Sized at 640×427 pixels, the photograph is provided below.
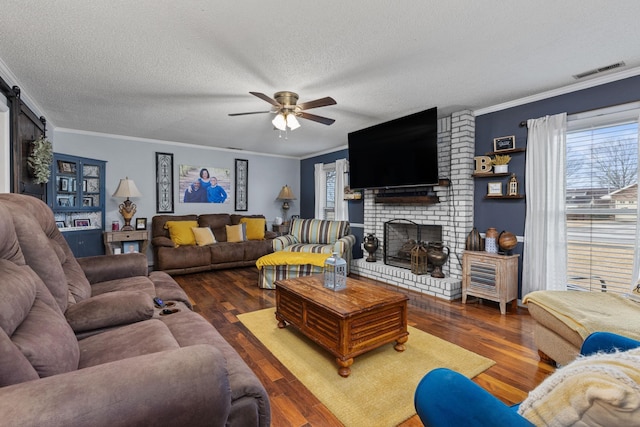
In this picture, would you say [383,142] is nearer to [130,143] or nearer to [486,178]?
[486,178]

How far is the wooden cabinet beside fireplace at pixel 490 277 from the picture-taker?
3137mm

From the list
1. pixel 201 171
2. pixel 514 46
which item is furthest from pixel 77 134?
pixel 514 46

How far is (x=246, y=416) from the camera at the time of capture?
1086 mm

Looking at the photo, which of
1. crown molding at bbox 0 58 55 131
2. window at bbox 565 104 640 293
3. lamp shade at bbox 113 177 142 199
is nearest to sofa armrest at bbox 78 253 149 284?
crown molding at bbox 0 58 55 131

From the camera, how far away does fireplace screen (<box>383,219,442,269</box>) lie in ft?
14.1

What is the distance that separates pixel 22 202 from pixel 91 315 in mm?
952

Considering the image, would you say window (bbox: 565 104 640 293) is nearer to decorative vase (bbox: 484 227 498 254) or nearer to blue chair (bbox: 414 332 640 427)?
decorative vase (bbox: 484 227 498 254)

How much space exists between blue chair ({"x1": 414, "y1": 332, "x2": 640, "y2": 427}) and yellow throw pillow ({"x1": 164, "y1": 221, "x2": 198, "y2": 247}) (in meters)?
4.81

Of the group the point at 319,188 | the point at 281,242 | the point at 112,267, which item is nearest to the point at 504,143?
the point at 281,242

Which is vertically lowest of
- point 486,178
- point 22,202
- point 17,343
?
point 17,343

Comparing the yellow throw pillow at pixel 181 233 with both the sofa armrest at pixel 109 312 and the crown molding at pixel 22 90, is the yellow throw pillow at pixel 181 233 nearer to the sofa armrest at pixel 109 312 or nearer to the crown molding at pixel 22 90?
the crown molding at pixel 22 90

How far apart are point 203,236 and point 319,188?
8.35 ft

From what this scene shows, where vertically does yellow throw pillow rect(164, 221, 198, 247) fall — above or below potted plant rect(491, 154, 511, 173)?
below

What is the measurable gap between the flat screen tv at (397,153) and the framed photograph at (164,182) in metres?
3.36
